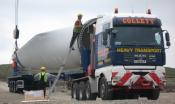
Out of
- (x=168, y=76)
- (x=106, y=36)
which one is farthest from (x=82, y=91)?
(x=168, y=76)

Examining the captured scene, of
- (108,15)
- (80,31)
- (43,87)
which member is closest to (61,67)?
(43,87)

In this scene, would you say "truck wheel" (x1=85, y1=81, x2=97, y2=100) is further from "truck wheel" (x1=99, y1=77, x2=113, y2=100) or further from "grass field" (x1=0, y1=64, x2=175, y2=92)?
"grass field" (x1=0, y1=64, x2=175, y2=92)

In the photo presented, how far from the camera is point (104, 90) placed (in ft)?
70.2

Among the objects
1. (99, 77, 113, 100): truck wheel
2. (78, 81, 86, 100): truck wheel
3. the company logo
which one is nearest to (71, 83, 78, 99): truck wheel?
(78, 81, 86, 100): truck wheel

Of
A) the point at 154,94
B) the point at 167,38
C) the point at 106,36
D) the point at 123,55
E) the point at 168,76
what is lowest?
the point at 154,94

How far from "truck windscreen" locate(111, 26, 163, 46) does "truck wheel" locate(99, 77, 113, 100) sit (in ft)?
5.77

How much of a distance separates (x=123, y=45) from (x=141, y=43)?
682 millimetres

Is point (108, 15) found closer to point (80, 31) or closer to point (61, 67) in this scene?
point (80, 31)

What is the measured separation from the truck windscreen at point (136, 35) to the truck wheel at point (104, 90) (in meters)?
1.76

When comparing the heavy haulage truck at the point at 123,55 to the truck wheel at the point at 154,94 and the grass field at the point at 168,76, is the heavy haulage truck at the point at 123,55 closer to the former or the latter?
the truck wheel at the point at 154,94

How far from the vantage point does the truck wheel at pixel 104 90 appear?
20938 millimetres

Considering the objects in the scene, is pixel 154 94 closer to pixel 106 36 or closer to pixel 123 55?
pixel 123 55

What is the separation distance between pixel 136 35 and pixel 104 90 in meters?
2.46

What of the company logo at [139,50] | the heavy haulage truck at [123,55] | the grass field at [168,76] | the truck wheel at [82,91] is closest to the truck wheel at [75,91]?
the truck wheel at [82,91]
